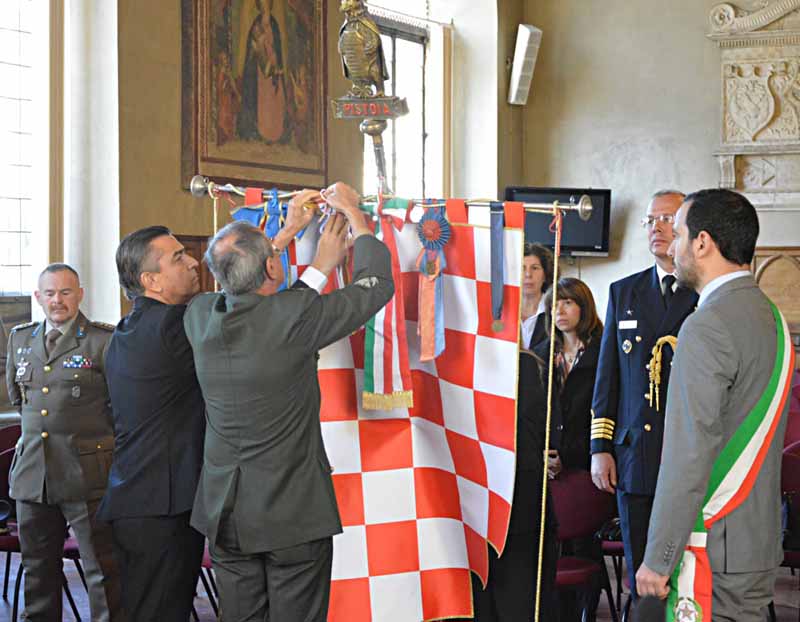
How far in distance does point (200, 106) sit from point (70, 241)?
122cm

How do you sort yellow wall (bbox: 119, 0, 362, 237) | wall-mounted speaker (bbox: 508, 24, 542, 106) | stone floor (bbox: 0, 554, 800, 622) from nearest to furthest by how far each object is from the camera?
1. stone floor (bbox: 0, 554, 800, 622)
2. yellow wall (bbox: 119, 0, 362, 237)
3. wall-mounted speaker (bbox: 508, 24, 542, 106)

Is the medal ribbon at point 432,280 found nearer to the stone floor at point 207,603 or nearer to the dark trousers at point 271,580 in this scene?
the dark trousers at point 271,580

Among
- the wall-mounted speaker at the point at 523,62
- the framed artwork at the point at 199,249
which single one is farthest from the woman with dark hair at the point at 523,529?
the wall-mounted speaker at the point at 523,62

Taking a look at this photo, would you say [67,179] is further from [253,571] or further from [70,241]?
[253,571]

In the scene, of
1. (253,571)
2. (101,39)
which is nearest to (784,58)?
(101,39)

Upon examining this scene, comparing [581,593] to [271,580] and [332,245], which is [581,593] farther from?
[332,245]

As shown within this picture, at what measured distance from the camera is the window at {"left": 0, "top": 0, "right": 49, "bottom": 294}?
6.89 meters

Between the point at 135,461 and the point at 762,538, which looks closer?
the point at 762,538

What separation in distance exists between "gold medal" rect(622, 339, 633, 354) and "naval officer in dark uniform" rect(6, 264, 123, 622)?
2.28 meters

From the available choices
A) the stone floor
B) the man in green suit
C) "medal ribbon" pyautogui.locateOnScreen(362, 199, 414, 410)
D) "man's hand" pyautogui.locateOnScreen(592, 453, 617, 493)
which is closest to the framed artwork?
the stone floor

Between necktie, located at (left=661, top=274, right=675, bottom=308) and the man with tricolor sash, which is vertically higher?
necktie, located at (left=661, top=274, right=675, bottom=308)

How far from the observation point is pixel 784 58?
10188 millimetres

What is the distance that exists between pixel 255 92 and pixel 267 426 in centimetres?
512

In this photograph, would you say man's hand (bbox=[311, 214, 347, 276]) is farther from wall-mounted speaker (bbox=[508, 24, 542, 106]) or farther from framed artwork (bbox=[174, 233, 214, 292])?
wall-mounted speaker (bbox=[508, 24, 542, 106])
